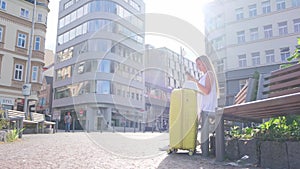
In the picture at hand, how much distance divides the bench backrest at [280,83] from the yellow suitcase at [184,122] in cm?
99

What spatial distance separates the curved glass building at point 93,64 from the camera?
30.3 metres

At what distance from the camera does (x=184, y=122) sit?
13.7 ft

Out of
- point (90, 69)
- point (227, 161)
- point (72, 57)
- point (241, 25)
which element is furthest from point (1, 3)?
point (227, 161)

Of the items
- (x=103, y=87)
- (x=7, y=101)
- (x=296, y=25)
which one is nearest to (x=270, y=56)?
(x=296, y=25)

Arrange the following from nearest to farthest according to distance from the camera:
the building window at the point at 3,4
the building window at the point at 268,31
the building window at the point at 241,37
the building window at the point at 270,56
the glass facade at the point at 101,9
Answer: the building window at the point at 3,4 → the building window at the point at 270,56 → the building window at the point at 268,31 → the building window at the point at 241,37 → the glass facade at the point at 101,9

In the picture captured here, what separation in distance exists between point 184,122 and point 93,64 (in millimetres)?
28240

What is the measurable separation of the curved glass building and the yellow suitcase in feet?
71.8

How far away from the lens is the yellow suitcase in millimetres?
4137

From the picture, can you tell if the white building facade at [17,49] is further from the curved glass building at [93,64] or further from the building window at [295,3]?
the building window at [295,3]

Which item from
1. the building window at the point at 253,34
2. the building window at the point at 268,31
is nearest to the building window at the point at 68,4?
the building window at the point at 253,34

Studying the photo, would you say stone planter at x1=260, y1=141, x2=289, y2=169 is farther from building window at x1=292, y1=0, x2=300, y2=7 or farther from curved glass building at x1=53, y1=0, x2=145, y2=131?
building window at x1=292, y1=0, x2=300, y2=7

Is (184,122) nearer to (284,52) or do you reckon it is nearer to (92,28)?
(284,52)

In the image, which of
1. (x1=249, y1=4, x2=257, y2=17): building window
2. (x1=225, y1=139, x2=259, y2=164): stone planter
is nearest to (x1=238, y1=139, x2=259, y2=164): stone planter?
(x1=225, y1=139, x2=259, y2=164): stone planter

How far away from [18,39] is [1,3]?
3086 mm
